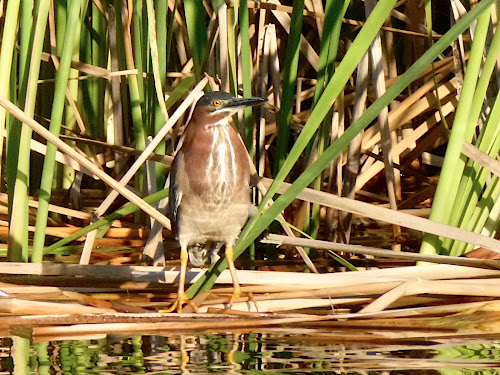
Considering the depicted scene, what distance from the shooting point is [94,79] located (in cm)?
477

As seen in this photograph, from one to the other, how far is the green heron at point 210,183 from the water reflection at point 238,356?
→ 2.91ft

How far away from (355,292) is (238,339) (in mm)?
560

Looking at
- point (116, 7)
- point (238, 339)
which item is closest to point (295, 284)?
point (238, 339)

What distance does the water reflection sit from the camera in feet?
7.88

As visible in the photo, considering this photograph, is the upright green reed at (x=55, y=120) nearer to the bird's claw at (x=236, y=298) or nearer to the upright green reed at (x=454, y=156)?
the bird's claw at (x=236, y=298)

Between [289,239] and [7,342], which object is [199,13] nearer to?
[289,239]

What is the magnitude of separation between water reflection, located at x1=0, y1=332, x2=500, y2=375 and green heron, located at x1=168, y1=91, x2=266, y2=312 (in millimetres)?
886

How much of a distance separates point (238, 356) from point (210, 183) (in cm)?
128

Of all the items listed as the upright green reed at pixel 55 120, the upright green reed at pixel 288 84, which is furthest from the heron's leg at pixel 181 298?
the upright green reed at pixel 288 84

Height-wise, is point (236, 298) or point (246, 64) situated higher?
point (246, 64)

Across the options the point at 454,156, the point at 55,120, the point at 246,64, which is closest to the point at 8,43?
the point at 55,120

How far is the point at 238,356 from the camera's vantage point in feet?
8.54

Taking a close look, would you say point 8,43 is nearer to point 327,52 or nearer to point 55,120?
point 55,120

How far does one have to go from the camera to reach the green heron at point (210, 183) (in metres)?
3.72
